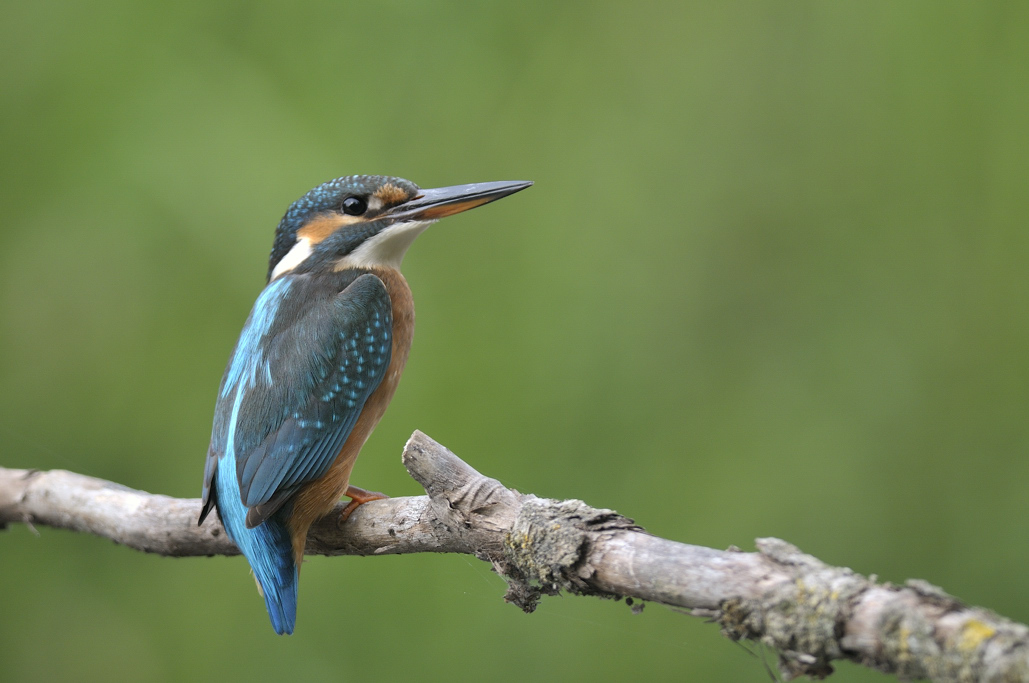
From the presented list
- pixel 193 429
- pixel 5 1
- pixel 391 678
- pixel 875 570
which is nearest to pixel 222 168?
pixel 193 429

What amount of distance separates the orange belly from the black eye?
4.9 inches

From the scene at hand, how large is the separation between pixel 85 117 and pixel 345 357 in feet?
5.67

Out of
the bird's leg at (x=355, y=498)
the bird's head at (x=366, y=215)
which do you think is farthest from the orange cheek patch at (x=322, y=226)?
the bird's leg at (x=355, y=498)

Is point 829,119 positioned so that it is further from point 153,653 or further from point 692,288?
point 153,653

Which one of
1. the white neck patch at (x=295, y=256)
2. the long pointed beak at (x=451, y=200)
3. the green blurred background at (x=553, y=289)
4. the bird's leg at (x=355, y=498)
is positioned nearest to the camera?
the bird's leg at (x=355, y=498)

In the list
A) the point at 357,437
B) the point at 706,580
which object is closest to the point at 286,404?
the point at 357,437

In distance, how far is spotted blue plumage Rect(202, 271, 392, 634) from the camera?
138 centimetres

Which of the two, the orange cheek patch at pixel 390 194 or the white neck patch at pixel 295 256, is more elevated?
the orange cheek patch at pixel 390 194

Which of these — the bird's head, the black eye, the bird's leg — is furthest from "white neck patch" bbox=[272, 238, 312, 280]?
the bird's leg

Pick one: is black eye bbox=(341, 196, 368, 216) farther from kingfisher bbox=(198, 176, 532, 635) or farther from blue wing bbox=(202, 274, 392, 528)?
blue wing bbox=(202, 274, 392, 528)

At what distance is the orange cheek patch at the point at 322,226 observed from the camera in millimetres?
1743

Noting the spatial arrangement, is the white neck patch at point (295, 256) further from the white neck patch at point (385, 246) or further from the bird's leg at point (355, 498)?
the bird's leg at point (355, 498)

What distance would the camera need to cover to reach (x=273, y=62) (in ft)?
8.61

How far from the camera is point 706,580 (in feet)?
2.77
